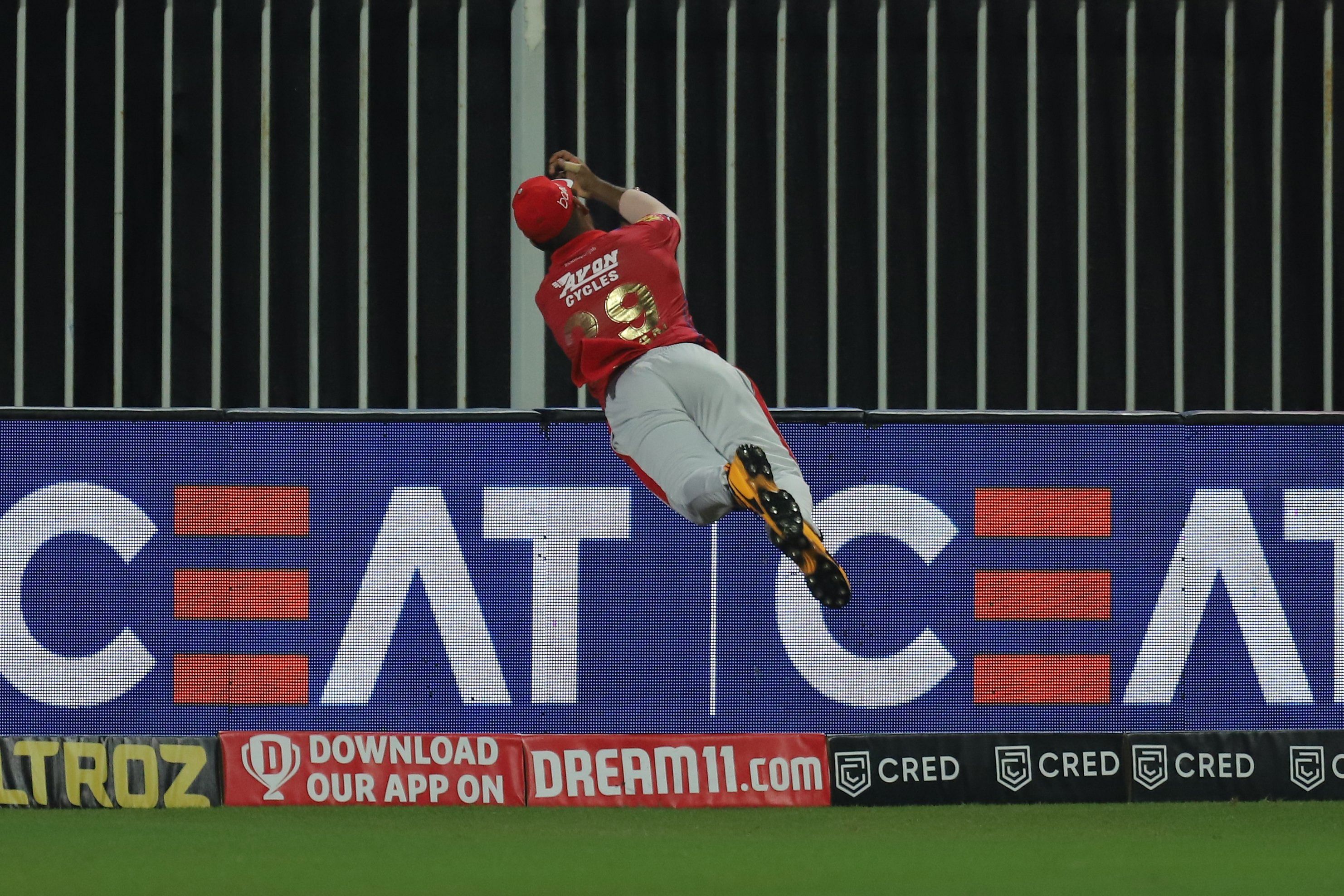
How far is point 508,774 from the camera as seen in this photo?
7.62 meters

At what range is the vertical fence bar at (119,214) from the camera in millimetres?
9289

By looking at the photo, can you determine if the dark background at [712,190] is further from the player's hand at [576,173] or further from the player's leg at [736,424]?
the player's leg at [736,424]

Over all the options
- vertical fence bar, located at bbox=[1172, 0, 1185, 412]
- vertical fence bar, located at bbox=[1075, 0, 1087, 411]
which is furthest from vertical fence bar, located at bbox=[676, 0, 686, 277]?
vertical fence bar, located at bbox=[1172, 0, 1185, 412]

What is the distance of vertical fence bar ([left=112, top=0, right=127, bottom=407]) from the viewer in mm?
9289

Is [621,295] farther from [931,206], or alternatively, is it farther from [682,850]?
[931,206]

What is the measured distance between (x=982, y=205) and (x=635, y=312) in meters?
3.03

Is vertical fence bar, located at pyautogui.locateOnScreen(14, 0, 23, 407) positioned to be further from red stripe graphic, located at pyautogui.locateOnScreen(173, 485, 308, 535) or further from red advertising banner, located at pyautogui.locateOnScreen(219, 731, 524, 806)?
red advertising banner, located at pyautogui.locateOnScreen(219, 731, 524, 806)

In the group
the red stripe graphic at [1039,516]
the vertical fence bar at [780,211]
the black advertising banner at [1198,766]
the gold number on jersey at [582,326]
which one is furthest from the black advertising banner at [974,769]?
the vertical fence bar at [780,211]

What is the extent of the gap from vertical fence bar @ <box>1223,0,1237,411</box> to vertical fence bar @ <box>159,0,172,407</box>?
5.74 m

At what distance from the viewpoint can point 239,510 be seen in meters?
7.69

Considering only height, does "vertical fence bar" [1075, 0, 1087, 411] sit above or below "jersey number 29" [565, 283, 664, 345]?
above

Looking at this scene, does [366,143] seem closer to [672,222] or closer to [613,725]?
[672,222]

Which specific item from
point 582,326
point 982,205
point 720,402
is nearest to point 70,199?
point 582,326

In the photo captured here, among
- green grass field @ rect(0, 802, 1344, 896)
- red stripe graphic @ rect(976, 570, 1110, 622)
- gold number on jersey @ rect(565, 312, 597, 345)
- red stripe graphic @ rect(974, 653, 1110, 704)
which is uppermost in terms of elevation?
gold number on jersey @ rect(565, 312, 597, 345)
